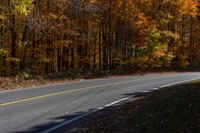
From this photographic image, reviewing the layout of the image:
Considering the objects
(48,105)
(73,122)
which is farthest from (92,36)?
(73,122)

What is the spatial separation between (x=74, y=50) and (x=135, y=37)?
6473mm

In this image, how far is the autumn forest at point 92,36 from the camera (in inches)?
1252

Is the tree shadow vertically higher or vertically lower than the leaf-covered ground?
lower

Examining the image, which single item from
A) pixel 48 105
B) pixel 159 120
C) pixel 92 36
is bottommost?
pixel 48 105

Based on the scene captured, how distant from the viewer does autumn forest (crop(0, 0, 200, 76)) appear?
104 ft

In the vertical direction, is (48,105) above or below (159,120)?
below

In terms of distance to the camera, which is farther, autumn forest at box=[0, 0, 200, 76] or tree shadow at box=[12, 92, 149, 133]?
autumn forest at box=[0, 0, 200, 76]

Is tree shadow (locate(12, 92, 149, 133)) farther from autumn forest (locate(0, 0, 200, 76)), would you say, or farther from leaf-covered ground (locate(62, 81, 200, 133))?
autumn forest (locate(0, 0, 200, 76))

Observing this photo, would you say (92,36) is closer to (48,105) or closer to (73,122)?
(48,105)

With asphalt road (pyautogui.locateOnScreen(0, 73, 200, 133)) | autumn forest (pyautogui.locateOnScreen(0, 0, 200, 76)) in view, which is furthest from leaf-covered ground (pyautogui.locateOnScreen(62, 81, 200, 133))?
autumn forest (pyautogui.locateOnScreen(0, 0, 200, 76))

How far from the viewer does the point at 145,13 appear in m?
44.0

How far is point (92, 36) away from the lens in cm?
4153

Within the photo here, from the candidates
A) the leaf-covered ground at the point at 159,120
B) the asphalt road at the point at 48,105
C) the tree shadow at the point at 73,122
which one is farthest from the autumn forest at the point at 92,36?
the leaf-covered ground at the point at 159,120

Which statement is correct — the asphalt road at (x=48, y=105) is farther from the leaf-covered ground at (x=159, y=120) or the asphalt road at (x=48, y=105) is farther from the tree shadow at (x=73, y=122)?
the leaf-covered ground at (x=159, y=120)
